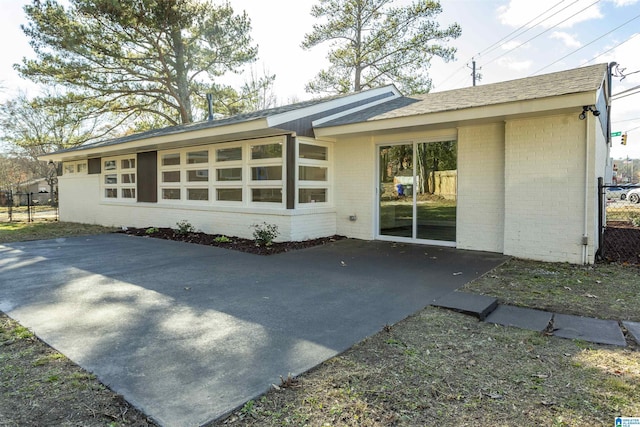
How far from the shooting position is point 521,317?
12.3 ft

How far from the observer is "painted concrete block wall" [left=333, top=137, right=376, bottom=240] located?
339 inches

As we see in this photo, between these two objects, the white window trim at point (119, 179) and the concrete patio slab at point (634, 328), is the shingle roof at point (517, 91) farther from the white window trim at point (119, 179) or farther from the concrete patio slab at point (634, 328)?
the white window trim at point (119, 179)

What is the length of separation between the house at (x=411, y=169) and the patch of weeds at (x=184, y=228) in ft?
0.58

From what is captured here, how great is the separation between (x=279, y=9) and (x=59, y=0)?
346 inches

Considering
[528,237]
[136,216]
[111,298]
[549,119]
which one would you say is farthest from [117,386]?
[136,216]

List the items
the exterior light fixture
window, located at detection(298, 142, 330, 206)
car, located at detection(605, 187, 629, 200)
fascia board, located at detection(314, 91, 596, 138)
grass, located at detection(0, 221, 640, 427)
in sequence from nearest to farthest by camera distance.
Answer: grass, located at detection(0, 221, 640, 427) → fascia board, located at detection(314, 91, 596, 138) → the exterior light fixture → car, located at detection(605, 187, 629, 200) → window, located at detection(298, 142, 330, 206)

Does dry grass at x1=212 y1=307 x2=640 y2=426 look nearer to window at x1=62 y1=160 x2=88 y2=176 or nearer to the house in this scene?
the house

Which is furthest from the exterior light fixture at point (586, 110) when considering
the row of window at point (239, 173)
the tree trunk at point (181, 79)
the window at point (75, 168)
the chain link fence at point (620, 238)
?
the tree trunk at point (181, 79)

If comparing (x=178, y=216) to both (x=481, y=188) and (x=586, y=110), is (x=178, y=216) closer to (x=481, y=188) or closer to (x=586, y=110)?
(x=481, y=188)

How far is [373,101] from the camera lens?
33.2 ft

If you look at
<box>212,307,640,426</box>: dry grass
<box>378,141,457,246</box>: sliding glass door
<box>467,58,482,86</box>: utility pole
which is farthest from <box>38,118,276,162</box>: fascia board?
<box>467,58,482,86</box>: utility pole

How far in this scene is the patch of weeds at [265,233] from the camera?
797 centimetres

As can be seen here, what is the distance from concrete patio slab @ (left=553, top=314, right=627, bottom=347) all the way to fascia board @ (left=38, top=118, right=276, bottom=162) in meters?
5.81

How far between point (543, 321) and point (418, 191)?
4.55 m
